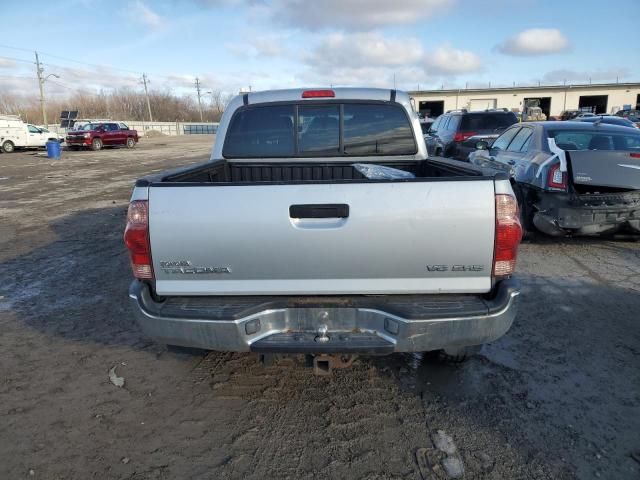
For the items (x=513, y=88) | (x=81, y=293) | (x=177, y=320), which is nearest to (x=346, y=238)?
(x=177, y=320)

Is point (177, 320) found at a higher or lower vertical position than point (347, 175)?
lower

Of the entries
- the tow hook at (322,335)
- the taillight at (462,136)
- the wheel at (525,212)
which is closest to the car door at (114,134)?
the taillight at (462,136)

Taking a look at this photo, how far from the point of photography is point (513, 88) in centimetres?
5075

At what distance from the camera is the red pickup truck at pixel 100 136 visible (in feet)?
105

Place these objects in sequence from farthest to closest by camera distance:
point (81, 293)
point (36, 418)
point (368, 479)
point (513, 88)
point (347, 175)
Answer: point (513, 88), point (81, 293), point (347, 175), point (36, 418), point (368, 479)

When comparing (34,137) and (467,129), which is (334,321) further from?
(34,137)

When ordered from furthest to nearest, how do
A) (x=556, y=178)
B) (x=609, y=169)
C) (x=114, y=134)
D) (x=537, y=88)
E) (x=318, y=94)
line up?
(x=537, y=88) < (x=114, y=134) < (x=556, y=178) < (x=609, y=169) < (x=318, y=94)

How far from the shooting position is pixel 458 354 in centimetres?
322

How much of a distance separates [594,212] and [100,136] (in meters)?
34.3

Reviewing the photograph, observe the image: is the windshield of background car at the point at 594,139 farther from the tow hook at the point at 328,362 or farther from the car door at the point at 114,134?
the car door at the point at 114,134

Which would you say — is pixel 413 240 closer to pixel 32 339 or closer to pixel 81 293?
pixel 32 339

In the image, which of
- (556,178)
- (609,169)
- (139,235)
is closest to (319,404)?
(139,235)

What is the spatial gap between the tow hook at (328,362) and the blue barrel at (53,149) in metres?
28.4

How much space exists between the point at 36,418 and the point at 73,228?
261 inches
